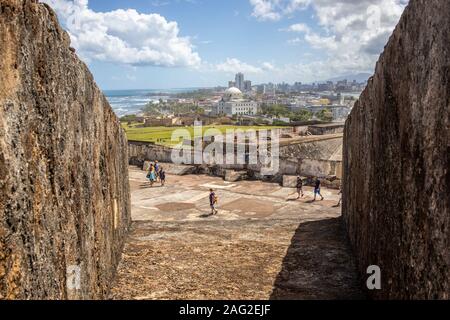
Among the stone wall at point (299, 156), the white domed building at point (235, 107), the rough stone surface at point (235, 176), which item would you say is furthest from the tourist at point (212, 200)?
the white domed building at point (235, 107)

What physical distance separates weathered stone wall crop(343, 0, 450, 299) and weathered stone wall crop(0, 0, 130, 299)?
2.26 m

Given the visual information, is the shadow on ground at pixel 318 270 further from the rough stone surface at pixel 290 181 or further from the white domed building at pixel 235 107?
the white domed building at pixel 235 107

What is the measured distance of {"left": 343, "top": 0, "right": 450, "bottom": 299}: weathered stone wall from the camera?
227 cm

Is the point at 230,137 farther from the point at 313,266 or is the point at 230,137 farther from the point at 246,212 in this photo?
the point at 313,266

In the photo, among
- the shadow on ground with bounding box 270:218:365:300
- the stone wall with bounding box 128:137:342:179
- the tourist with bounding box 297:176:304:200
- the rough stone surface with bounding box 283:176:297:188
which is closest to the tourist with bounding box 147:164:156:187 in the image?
the stone wall with bounding box 128:137:342:179

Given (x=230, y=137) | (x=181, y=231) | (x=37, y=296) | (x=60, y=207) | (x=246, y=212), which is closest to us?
(x=37, y=296)

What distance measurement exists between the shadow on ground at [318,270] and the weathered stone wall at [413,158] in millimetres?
675

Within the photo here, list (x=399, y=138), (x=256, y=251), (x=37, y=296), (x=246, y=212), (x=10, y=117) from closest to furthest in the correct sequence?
(x=10, y=117) → (x=37, y=296) → (x=399, y=138) → (x=256, y=251) → (x=246, y=212)

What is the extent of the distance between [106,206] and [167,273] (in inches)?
46.8

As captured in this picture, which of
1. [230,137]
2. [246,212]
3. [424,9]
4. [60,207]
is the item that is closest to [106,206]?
[60,207]

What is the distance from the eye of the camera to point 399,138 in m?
3.25

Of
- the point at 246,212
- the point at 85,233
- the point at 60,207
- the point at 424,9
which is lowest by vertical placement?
the point at 246,212

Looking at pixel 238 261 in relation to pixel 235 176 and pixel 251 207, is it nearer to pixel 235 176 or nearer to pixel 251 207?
pixel 251 207

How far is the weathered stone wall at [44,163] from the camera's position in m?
2.12
